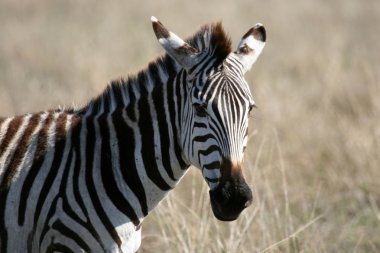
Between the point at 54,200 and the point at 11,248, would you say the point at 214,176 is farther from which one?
the point at 11,248

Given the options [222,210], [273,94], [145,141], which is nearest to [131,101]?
[145,141]

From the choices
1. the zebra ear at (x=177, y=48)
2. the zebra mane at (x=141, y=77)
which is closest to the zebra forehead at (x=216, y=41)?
the zebra mane at (x=141, y=77)

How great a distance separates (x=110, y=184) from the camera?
5000 mm

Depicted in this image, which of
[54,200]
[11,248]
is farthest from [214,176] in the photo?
[11,248]

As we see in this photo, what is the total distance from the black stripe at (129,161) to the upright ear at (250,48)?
2.71ft

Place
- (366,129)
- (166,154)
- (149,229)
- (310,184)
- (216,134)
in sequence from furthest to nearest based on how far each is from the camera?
(366,129)
(310,184)
(149,229)
(166,154)
(216,134)

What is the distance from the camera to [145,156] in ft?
16.6

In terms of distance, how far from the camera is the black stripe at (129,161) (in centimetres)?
506

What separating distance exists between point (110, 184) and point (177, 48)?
0.93 meters

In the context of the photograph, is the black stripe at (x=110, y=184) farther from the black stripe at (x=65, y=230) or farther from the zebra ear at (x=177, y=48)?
the zebra ear at (x=177, y=48)

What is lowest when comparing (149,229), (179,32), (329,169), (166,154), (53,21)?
(329,169)

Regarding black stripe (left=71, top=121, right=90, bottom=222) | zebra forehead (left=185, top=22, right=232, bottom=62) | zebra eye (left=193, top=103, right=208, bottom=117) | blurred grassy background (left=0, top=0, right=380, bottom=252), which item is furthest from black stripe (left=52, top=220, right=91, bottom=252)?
blurred grassy background (left=0, top=0, right=380, bottom=252)

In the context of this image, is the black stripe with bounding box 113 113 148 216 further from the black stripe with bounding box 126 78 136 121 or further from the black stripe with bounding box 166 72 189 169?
the black stripe with bounding box 166 72 189 169

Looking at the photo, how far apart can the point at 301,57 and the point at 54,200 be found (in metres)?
10.2
